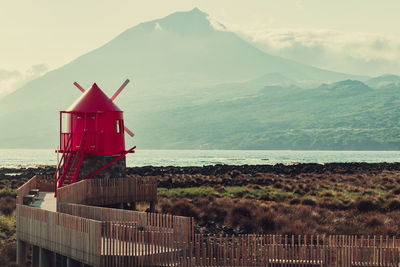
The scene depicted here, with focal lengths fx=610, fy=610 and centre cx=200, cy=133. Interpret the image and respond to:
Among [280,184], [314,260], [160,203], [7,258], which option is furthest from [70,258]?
[280,184]

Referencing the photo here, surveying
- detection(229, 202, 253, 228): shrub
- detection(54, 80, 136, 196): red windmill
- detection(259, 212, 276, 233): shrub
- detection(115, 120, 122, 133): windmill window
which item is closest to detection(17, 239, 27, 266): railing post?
detection(54, 80, 136, 196): red windmill

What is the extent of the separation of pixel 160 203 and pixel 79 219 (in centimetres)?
2083

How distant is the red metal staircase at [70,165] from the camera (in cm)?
3042

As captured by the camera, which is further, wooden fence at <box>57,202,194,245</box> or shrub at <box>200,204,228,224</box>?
shrub at <box>200,204,228,224</box>

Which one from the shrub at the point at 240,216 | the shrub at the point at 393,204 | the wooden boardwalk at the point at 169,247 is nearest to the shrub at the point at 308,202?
the shrub at the point at 393,204

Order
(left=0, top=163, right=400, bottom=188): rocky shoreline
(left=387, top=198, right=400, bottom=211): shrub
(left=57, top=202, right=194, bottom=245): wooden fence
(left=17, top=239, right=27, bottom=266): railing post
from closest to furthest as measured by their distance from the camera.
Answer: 1. (left=57, top=202, right=194, bottom=245): wooden fence
2. (left=17, top=239, right=27, bottom=266): railing post
3. (left=387, top=198, right=400, bottom=211): shrub
4. (left=0, top=163, right=400, bottom=188): rocky shoreline

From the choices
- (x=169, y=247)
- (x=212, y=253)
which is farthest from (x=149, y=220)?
(x=212, y=253)

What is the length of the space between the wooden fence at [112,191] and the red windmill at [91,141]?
1529mm

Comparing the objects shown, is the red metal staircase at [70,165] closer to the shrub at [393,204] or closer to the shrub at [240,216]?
the shrub at [240,216]

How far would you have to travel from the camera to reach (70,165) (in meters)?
31.1

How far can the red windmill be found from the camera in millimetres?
30688

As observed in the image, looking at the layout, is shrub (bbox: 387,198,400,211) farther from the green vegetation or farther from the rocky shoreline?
the rocky shoreline

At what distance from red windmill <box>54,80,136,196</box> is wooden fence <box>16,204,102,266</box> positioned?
7.24m

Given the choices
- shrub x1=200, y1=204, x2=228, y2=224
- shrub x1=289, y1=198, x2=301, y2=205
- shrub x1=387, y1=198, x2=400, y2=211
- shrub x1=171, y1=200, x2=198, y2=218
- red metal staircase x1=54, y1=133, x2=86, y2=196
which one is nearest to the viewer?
red metal staircase x1=54, y1=133, x2=86, y2=196
